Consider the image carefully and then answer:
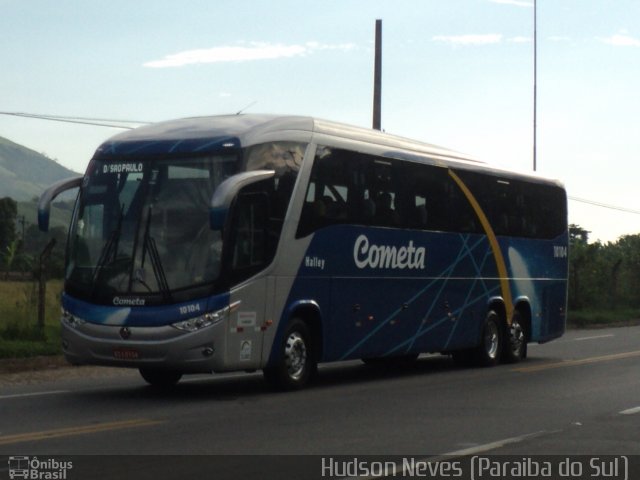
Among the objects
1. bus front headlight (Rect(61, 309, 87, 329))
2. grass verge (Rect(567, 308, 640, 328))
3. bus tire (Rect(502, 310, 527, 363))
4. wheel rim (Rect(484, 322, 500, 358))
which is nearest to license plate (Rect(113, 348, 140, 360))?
bus front headlight (Rect(61, 309, 87, 329))

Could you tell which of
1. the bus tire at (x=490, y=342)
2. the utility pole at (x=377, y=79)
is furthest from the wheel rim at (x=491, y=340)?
the utility pole at (x=377, y=79)

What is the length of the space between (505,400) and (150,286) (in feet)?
14.4

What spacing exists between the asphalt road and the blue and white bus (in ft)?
2.13

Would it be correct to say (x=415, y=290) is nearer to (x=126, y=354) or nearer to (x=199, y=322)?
(x=199, y=322)

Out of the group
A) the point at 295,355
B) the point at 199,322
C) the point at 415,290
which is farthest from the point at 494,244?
the point at 199,322

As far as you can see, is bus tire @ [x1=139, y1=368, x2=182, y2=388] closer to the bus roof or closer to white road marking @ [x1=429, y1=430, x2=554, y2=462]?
the bus roof

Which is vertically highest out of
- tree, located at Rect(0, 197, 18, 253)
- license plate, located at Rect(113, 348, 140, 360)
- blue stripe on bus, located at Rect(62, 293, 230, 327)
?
tree, located at Rect(0, 197, 18, 253)

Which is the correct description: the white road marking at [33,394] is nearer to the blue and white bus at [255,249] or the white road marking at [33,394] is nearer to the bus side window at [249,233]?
the blue and white bus at [255,249]

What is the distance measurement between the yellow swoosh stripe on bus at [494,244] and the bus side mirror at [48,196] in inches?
259

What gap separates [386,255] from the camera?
18.7 meters

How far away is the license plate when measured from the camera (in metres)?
15.0

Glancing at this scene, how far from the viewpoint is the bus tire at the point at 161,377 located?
17.0m

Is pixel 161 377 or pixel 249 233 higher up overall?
pixel 249 233

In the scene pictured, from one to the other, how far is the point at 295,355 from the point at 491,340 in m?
6.39
